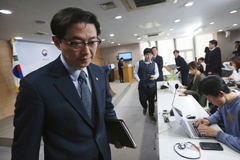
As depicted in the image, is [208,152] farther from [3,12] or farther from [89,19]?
[3,12]

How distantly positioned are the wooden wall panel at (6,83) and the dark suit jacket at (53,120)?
483 cm

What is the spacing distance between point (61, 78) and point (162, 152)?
934 mm

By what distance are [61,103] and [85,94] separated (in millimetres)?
163

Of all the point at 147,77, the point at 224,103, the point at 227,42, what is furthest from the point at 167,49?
the point at 224,103

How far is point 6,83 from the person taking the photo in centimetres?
427

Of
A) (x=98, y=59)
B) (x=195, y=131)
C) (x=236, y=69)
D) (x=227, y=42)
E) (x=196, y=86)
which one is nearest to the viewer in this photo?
(x=195, y=131)

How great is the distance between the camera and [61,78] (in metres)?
0.71

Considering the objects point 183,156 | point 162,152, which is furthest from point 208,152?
point 162,152

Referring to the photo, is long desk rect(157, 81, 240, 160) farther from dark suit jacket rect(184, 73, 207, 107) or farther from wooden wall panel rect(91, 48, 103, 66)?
wooden wall panel rect(91, 48, 103, 66)

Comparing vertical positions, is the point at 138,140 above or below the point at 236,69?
below

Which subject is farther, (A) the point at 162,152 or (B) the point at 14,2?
(B) the point at 14,2

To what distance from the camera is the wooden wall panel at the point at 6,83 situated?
415cm

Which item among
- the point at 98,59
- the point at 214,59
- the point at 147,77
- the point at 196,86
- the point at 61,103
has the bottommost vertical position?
the point at 196,86

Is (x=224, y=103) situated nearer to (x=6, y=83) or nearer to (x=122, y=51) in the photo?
(x=6, y=83)
